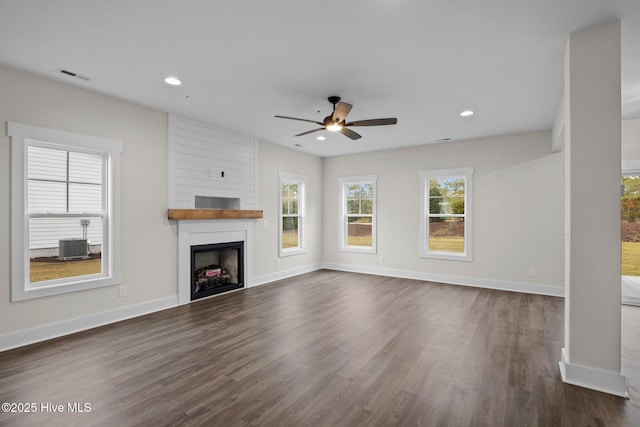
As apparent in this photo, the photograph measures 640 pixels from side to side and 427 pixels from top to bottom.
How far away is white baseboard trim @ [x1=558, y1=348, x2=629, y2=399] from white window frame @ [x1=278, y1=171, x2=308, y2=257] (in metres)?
Answer: 4.97

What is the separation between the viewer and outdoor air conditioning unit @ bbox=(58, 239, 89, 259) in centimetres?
361

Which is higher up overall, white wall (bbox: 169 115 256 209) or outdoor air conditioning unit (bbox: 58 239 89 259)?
white wall (bbox: 169 115 256 209)

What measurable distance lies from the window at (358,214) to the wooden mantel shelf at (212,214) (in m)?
2.48

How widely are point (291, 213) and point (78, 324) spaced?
427 centimetres

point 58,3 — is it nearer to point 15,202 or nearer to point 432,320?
point 15,202

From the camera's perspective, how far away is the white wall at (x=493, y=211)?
17.5 feet

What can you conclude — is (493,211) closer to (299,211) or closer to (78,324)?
(299,211)

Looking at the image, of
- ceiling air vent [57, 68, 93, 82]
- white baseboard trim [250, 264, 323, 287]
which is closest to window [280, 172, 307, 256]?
white baseboard trim [250, 264, 323, 287]

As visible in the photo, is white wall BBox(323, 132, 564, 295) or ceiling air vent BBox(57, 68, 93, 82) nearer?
ceiling air vent BBox(57, 68, 93, 82)

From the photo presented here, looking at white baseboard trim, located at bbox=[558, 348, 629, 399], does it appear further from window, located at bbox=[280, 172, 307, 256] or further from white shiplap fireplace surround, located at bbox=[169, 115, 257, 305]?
window, located at bbox=[280, 172, 307, 256]

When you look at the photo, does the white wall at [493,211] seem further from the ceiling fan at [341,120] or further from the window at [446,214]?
the ceiling fan at [341,120]

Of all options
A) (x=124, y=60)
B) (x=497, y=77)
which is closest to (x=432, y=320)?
(x=497, y=77)

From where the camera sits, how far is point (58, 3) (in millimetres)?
2182

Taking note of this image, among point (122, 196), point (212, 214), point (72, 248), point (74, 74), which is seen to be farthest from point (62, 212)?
point (212, 214)
